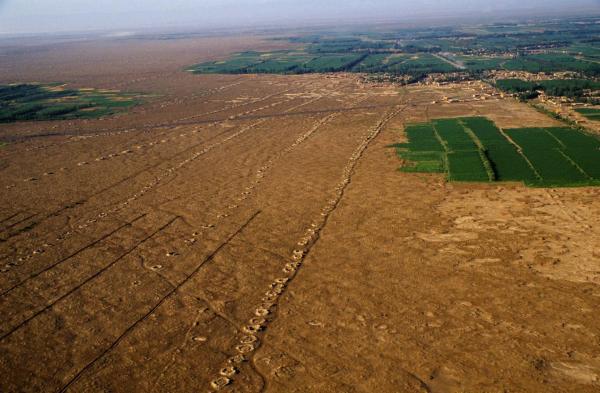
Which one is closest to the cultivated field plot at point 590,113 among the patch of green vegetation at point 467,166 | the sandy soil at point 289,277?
the patch of green vegetation at point 467,166

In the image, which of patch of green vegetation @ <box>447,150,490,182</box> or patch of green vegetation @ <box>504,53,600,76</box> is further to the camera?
patch of green vegetation @ <box>504,53,600,76</box>

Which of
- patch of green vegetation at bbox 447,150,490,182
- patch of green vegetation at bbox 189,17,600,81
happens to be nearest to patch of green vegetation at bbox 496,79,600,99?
patch of green vegetation at bbox 189,17,600,81

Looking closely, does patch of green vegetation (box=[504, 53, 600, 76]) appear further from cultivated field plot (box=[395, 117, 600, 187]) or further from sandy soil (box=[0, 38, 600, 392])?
sandy soil (box=[0, 38, 600, 392])

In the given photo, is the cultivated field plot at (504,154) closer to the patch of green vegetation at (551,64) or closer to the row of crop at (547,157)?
the row of crop at (547,157)

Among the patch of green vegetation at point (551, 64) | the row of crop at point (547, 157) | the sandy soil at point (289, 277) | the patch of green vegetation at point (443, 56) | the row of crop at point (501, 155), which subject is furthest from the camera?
the patch of green vegetation at point (443, 56)

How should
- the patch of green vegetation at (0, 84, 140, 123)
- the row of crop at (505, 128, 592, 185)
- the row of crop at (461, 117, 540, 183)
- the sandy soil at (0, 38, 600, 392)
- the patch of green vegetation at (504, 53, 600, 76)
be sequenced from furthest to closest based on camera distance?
1. the patch of green vegetation at (504, 53, 600, 76)
2. the patch of green vegetation at (0, 84, 140, 123)
3. the row of crop at (461, 117, 540, 183)
4. the row of crop at (505, 128, 592, 185)
5. the sandy soil at (0, 38, 600, 392)

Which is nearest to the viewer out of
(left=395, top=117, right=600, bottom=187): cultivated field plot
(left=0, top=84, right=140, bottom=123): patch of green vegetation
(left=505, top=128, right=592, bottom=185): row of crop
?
(left=505, top=128, right=592, bottom=185): row of crop
